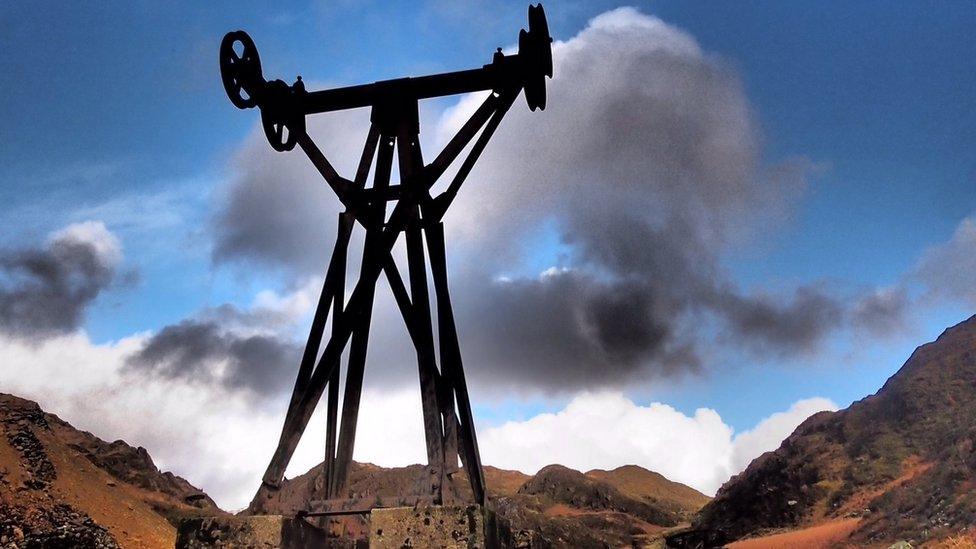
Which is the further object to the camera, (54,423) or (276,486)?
(54,423)

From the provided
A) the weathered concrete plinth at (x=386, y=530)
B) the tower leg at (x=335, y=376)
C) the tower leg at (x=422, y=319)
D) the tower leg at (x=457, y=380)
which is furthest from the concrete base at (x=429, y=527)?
the tower leg at (x=335, y=376)

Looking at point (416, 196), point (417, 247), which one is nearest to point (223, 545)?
point (417, 247)

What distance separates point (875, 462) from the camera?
38.9 meters

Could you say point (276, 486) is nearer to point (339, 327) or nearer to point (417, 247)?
point (339, 327)

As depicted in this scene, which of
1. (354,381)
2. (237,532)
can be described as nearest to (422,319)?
(354,381)

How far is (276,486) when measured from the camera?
527 cm

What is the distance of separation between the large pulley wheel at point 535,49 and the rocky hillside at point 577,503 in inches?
962

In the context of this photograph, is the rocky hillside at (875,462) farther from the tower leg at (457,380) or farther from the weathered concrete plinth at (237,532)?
the weathered concrete plinth at (237,532)

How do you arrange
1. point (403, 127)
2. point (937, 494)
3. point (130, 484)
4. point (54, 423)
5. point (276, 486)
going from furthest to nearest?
point (54, 423) → point (130, 484) → point (937, 494) → point (403, 127) → point (276, 486)

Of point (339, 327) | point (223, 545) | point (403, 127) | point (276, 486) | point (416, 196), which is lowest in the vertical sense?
point (223, 545)

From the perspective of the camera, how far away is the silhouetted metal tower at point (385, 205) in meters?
5.83

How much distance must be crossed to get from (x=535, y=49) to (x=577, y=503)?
1932 inches

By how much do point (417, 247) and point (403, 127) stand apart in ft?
3.80

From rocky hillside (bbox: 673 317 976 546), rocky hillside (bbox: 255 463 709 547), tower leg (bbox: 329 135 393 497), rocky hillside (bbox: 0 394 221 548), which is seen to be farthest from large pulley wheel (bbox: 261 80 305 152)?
rocky hillside (bbox: 673 317 976 546)
